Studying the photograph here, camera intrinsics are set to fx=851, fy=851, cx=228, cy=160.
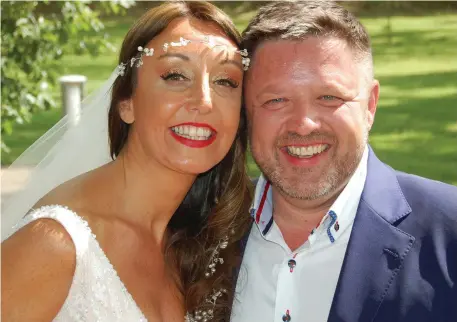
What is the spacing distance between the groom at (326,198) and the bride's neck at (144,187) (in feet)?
1.32

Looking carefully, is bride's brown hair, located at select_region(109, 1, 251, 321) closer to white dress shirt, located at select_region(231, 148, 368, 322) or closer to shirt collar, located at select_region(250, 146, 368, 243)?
white dress shirt, located at select_region(231, 148, 368, 322)

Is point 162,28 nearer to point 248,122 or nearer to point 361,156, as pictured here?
point 248,122

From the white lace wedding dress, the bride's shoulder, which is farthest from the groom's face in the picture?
the bride's shoulder

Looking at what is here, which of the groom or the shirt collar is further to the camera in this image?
the shirt collar

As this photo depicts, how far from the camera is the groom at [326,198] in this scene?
3350 mm

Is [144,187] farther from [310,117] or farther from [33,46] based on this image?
[33,46]

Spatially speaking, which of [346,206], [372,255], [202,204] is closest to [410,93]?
[202,204]

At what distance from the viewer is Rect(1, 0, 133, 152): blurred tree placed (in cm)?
746

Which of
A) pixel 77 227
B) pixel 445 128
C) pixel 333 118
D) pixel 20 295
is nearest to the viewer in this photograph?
pixel 20 295

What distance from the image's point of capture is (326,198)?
3.72 meters

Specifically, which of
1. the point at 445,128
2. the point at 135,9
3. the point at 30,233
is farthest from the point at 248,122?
the point at 135,9

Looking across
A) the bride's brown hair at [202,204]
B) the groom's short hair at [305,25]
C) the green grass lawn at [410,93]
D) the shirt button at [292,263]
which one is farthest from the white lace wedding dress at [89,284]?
the green grass lawn at [410,93]

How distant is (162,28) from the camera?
3.69 m

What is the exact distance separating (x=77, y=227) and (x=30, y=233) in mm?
198
